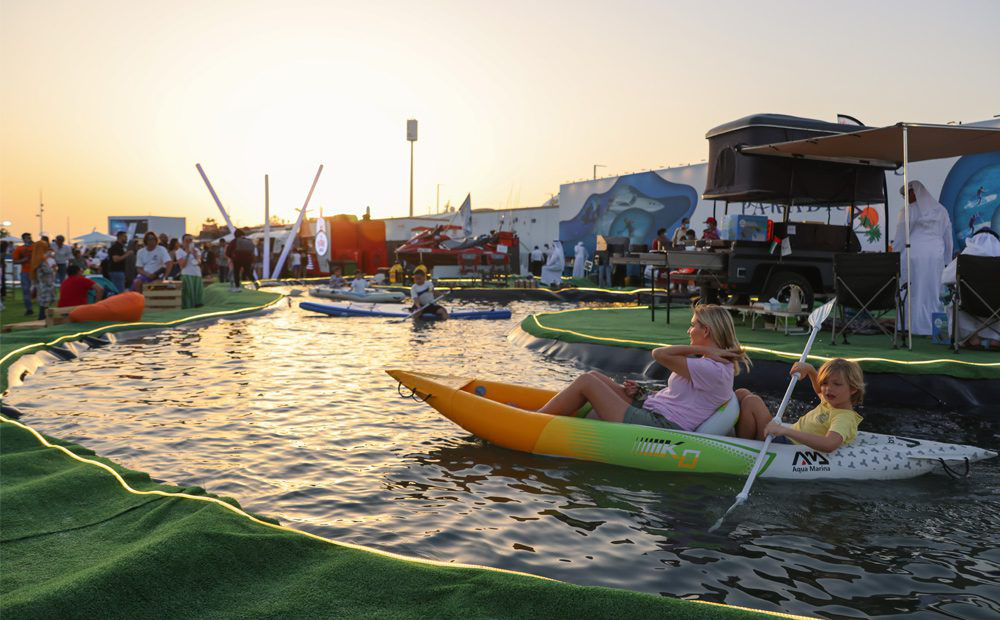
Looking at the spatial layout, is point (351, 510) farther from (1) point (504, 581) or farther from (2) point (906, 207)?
(2) point (906, 207)

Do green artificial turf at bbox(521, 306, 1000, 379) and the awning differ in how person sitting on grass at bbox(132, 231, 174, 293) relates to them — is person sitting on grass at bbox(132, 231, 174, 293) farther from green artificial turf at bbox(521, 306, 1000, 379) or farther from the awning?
the awning

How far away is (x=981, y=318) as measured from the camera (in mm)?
9672

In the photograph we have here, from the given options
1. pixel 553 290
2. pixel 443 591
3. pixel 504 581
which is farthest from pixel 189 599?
pixel 553 290

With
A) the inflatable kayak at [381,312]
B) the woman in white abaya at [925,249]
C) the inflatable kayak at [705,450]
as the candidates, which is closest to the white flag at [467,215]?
the inflatable kayak at [381,312]

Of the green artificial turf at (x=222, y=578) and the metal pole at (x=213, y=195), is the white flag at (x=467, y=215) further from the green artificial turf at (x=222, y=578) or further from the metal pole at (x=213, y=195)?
the green artificial turf at (x=222, y=578)

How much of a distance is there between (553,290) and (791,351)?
53.2ft

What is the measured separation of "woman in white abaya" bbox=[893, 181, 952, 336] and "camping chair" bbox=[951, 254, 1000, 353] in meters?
0.91

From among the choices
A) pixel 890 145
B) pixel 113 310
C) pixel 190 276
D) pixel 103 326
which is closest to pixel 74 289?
pixel 113 310

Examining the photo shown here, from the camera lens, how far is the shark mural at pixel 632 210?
1137 inches

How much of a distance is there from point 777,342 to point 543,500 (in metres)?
6.44

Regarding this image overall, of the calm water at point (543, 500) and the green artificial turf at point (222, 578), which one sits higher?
the green artificial turf at point (222, 578)

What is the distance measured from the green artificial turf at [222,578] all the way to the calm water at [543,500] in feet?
2.61

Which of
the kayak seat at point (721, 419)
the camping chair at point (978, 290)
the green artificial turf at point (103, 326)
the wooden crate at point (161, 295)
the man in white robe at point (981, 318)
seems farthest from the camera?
the wooden crate at point (161, 295)

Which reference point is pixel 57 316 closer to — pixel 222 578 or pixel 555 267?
pixel 222 578
